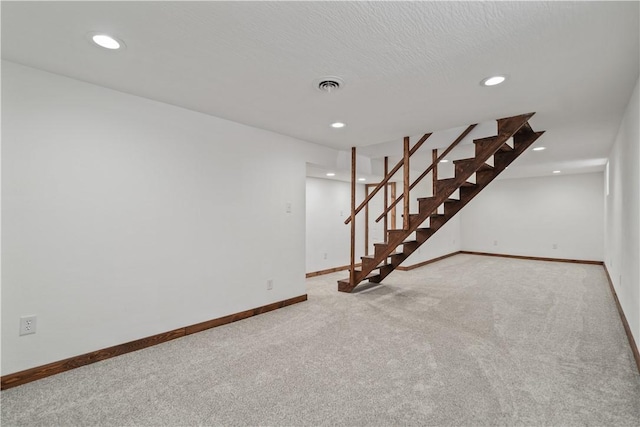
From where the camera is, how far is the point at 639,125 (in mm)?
2264

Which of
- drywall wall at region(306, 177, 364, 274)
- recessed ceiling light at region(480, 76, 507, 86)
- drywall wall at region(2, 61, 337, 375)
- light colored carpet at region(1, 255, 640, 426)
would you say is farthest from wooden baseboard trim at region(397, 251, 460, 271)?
recessed ceiling light at region(480, 76, 507, 86)

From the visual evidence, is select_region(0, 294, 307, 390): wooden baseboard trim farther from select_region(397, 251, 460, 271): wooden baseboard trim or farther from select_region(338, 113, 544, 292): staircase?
select_region(397, 251, 460, 271): wooden baseboard trim

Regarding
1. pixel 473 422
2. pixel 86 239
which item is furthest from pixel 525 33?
pixel 86 239

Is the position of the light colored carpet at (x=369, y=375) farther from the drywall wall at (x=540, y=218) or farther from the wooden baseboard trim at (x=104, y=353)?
the drywall wall at (x=540, y=218)

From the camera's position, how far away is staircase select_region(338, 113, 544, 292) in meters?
3.27

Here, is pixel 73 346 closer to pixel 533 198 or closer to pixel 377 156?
pixel 377 156

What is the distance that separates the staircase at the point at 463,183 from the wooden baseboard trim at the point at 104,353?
1.93m

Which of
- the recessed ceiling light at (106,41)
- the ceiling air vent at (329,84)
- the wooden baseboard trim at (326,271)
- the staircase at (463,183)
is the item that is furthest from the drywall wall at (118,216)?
the wooden baseboard trim at (326,271)

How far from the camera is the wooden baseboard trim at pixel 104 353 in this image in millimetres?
2131

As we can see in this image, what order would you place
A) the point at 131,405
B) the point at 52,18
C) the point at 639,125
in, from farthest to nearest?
the point at 639,125 → the point at 131,405 → the point at 52,18

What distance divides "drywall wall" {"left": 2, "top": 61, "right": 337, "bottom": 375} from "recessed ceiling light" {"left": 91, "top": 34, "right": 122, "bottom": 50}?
768mm

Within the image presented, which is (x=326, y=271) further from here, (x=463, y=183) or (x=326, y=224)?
(x=463, y=183)

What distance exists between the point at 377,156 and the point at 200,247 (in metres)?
3.38

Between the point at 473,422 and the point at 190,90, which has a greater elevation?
the point at 190,90
